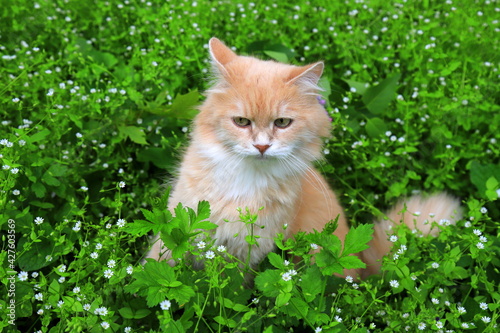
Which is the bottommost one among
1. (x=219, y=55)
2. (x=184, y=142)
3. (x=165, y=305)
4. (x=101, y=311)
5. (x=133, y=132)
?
(x=184, y=142)

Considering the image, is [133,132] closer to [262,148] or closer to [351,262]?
[262,148]

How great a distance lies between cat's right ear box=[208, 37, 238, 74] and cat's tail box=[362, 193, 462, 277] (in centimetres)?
125

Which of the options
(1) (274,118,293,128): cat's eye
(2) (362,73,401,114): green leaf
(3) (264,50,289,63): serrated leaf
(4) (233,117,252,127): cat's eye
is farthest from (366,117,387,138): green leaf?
(4) (233,117,252,127): cat's eye

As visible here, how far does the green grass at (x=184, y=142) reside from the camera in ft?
7.36

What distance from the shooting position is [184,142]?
348cm

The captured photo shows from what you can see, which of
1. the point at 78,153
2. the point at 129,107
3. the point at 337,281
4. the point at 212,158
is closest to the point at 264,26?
the point at 129,107

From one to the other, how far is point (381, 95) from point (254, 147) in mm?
1622

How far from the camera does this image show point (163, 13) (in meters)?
4.43

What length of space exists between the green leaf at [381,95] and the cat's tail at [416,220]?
29.2 inches

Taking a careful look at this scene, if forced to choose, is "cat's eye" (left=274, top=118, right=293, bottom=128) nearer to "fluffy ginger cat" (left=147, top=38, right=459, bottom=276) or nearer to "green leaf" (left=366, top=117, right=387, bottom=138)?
"fluffy ginger cat" (left=147, top=38, right=459, bottom=276)

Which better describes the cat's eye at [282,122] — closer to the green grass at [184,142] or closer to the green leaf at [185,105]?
the green grass at [184,142]

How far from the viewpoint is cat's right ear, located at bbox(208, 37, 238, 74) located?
102 inches

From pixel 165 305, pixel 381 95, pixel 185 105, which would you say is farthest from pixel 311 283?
pixel 381 95

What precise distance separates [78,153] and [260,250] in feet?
4.77
